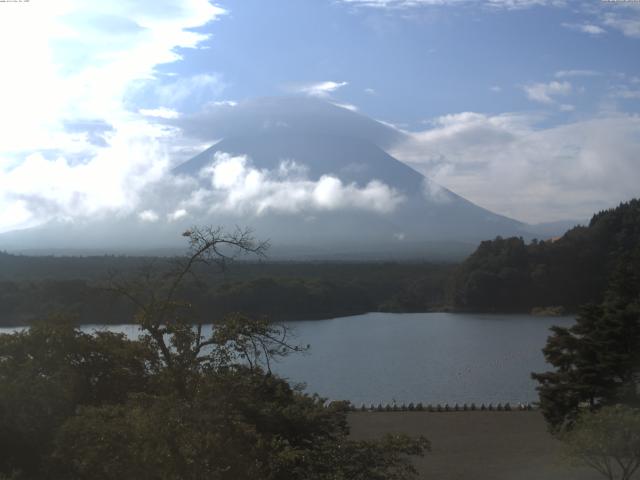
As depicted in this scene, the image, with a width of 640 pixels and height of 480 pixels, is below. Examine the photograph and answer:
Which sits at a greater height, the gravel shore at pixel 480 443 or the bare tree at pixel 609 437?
the bare tree at pixel 609 437

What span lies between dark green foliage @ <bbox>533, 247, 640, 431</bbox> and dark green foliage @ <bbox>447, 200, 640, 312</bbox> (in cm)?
2089

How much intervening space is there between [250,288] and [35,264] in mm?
11874

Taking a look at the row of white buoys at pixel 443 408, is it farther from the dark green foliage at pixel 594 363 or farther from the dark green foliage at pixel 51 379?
the dark green foliage at pixel 51 379

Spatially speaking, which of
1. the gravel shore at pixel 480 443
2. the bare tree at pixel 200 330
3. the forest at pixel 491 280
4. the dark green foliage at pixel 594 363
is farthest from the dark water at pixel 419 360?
the bare tree at pixel 200 330

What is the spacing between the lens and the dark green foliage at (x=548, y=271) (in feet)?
100

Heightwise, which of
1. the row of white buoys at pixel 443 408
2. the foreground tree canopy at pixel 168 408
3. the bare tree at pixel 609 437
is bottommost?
the row of white buoys at pixel 443 408

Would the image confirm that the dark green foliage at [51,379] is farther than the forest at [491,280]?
No

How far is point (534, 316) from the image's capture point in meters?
28.5

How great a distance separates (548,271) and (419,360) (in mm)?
14942

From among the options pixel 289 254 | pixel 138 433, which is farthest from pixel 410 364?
pixel 289 254

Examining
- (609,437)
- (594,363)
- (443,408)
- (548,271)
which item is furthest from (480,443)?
(548,271)

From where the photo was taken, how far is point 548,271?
3070 centimetres

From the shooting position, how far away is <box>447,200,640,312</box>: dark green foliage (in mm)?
30594

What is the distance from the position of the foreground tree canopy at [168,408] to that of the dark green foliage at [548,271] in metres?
26.3
